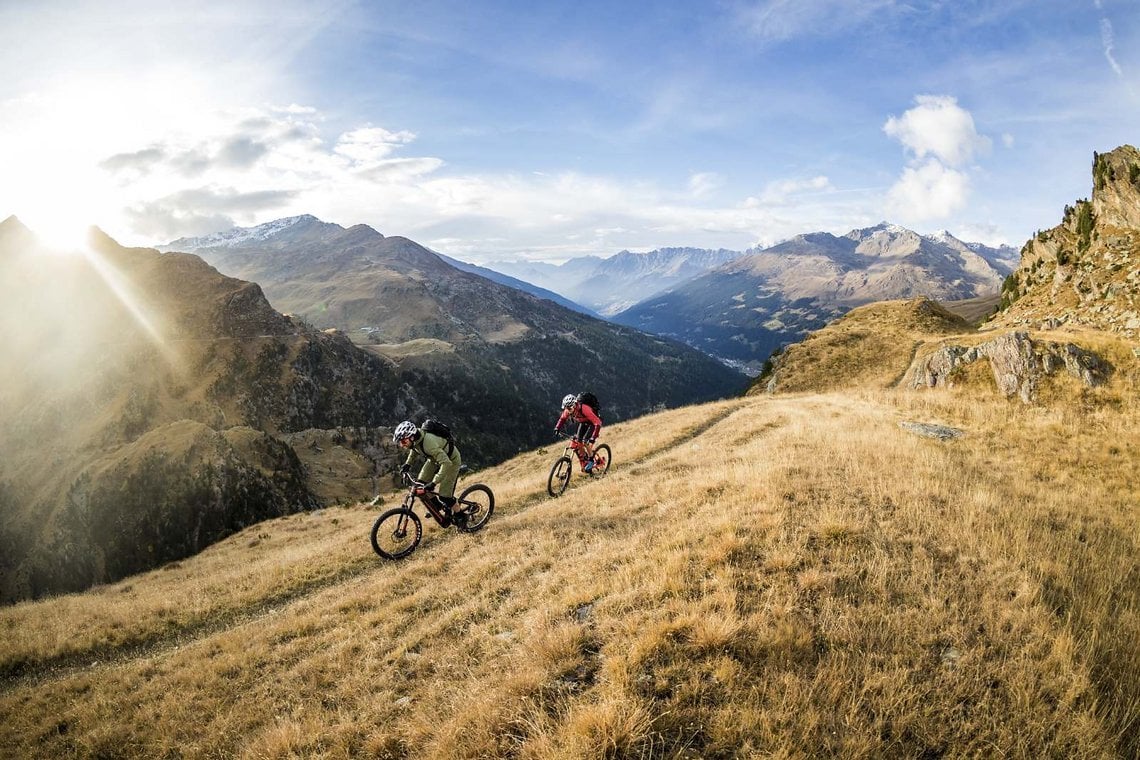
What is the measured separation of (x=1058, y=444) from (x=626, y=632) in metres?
18.1

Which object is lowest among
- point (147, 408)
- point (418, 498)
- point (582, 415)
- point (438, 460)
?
point (418, 498)

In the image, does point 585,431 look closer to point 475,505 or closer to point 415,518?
point 475,505

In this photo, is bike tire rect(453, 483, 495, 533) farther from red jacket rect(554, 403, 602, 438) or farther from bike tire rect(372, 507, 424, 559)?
red jacket rect(554, 403, 602, 438)

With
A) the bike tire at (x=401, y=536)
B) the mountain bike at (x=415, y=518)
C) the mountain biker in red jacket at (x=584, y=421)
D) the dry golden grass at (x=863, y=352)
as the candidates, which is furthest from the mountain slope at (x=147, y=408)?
the dry golden grass at (x=863, y=352)

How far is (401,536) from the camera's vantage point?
595 inches

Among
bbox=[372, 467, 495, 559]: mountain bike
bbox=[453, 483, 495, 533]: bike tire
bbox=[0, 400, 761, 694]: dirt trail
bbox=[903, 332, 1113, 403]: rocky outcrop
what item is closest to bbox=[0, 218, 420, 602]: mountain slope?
bbox=[0, 400, 761, 694]: dirt trail

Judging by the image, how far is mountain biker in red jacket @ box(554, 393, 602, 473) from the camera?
19562 mm

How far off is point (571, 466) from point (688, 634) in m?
14.1

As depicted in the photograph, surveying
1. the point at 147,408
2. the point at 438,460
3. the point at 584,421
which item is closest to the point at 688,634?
the point at 438,460

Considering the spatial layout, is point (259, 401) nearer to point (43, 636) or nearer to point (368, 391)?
point (368, 391)

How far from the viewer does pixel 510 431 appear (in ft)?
636

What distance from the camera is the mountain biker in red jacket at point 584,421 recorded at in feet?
64.2

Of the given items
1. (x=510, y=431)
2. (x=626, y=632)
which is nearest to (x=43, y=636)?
(x=626, y=632)

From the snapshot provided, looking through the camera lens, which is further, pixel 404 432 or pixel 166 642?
pixel 404 432
